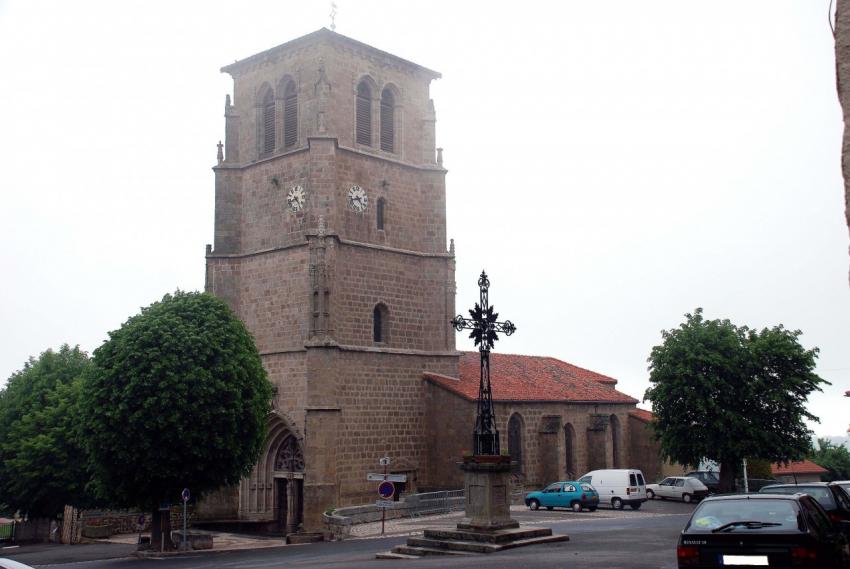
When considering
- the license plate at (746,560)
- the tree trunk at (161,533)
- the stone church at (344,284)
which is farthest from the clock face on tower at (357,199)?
the license plate at (746,560)

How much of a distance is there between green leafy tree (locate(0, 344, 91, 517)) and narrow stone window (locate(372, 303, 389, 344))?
12.9 metres

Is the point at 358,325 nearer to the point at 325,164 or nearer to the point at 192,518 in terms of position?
the point at 325,164

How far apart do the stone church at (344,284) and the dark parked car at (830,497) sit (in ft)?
75.3

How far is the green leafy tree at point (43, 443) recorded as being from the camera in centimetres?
3881

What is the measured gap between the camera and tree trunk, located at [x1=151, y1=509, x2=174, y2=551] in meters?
31.2

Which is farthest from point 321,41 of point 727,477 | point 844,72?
point 844,72

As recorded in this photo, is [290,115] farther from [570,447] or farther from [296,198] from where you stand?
[570,447]

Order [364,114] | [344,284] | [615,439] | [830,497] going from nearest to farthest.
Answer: [830,497] → [344,284] → [364,114] → [615,439]

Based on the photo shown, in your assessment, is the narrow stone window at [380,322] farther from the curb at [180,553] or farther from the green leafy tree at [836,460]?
the green leafy tree at [836,460]

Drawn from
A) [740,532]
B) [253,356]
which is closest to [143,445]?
[253,356]

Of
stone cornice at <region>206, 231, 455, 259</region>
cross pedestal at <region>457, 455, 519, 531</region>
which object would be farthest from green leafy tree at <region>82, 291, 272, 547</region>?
cross pedestal at <region>457, 455, 519, 531</region>

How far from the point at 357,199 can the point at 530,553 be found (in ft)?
78.1

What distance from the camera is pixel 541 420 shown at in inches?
1713

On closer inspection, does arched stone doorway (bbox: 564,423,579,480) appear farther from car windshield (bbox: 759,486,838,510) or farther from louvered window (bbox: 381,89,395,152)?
car windshield (bbox: 759,486,838,510)
